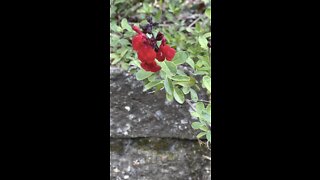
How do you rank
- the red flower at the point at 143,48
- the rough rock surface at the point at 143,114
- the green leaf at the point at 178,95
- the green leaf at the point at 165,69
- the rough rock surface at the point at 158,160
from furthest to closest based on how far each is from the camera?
the rough rock surface at the point at 143,114, the rough rock surface at the point at 158,160, the green leaf at the point at 178,95, the green leaf at the point at 165,69, the red flower at the point at 143,48

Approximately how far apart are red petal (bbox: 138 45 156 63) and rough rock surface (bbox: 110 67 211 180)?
62 centimetres

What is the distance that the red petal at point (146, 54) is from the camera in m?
1.00

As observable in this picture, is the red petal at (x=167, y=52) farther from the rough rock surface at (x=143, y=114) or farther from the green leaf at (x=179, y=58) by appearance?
the rough rock surface at (x=143, y=114)

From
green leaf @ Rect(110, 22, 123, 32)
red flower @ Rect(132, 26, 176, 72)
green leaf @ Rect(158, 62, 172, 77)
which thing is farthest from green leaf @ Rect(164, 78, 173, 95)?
green leaf @ Rect(110, 22, 123, 32)

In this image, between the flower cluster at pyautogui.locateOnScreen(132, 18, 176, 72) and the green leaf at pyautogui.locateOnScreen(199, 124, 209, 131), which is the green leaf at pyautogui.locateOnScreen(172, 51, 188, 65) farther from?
the green leaf at pyautogui.locateOnScreen(199, 124, 209, 131)

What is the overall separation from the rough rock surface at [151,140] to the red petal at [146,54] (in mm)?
619

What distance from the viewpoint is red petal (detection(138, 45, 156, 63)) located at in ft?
3.27

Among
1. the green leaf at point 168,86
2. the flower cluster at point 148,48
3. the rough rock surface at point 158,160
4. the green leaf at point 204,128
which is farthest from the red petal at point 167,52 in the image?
the rough rock surface at point 158,160

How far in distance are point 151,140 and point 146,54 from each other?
669mm

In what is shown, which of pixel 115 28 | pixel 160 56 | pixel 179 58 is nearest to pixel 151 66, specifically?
pixel 160 56

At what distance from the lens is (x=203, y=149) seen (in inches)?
62.7
